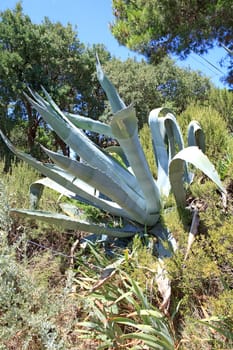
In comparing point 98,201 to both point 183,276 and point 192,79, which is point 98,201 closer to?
point 183,276

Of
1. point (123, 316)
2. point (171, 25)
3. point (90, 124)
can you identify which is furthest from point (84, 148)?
point (171, 25)

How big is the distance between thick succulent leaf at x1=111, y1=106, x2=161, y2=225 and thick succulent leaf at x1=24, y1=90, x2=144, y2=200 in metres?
0.13

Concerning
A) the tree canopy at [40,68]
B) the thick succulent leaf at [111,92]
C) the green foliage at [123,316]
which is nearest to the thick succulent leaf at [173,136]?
the thick succulent leaf at [111,92]

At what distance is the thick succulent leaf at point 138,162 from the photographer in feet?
6.33

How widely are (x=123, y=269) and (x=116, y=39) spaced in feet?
16.4

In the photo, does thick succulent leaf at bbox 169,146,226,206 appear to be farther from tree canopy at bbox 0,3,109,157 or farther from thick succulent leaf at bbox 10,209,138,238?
tree canopy at bbox 0,3,109,157

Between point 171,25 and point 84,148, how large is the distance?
12.5 ft

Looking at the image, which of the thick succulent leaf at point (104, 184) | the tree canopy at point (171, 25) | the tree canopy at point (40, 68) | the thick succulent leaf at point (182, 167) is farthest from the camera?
the tree canopy at point (40, 68)

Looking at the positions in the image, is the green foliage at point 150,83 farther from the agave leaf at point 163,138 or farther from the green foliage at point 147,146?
the agave leaf at point 163,138

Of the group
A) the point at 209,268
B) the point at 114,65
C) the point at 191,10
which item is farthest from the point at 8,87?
the point at 209,268

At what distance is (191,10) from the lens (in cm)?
498

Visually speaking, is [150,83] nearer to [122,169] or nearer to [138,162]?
[122,169]

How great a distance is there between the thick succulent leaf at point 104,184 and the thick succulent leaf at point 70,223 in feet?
0.40

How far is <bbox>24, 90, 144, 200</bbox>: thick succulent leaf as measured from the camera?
77.0 inches
